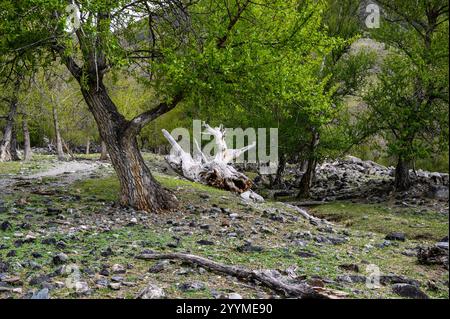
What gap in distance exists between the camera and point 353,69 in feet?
86.7

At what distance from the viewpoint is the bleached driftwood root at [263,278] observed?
18.1ft

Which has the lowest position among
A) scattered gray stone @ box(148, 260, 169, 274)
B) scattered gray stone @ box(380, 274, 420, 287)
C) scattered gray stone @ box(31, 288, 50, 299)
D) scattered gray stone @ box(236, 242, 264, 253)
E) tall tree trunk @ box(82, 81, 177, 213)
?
scattered gray stone @ box(380, 274, 420, 287)

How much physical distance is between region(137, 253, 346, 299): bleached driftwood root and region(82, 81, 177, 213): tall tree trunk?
17.7 ft

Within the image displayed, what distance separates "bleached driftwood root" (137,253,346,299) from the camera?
5527mm

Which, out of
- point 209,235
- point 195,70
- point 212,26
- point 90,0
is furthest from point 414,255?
point 90,0

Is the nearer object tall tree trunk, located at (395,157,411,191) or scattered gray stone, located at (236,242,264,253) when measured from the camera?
scattered gray stone, located at (236,242,264,253)

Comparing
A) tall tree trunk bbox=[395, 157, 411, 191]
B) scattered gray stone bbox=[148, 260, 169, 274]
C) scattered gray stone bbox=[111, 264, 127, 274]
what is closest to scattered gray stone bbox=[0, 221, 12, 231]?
scattered gray stone bbox=[111, 264, 127, 274]

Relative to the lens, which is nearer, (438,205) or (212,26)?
(212,26)

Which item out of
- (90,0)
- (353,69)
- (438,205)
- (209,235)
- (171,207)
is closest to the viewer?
(90,0)

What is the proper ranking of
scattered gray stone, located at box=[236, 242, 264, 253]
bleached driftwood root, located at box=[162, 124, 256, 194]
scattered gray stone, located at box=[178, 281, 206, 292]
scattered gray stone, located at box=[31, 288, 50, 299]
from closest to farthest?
scattered gray stone, located at box=[31, 288, 50, 299] → scattered gray stone, located at box=[178, 281, 206, 292] → scattered gray stone, located at box=[236, 242, 264, 253] → bleached driftwood root, located at box=[162, 124, 256, 194]

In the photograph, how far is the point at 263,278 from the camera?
20.1 ft

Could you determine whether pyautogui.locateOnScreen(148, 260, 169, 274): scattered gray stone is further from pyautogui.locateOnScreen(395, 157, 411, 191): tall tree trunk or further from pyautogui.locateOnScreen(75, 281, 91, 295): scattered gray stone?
pyautogui.locateOnScreen(395, 157, 411, 191): tall tree trunk
